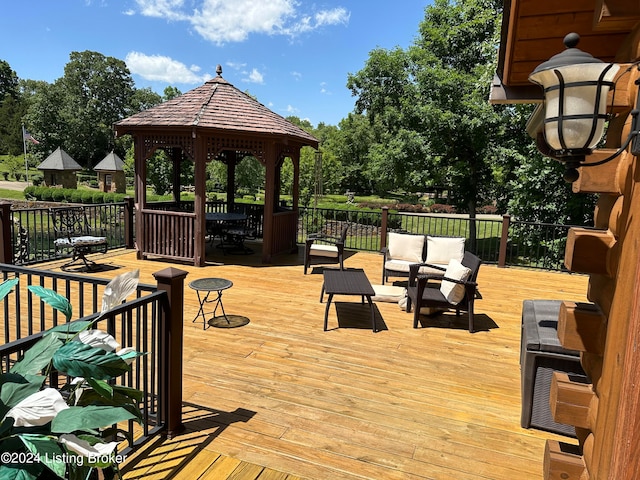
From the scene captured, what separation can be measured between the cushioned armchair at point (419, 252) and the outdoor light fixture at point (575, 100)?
190 inches

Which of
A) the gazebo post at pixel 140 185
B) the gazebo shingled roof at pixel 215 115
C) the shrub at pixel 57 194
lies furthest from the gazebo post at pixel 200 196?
the shrub at pixel 57 194

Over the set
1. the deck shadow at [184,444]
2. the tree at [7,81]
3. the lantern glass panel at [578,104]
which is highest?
the tree at [7,81]

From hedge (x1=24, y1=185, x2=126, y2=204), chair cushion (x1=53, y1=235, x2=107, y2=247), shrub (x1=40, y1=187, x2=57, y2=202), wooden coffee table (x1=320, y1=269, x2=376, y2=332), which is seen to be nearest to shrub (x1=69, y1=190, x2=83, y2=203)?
hedge (x1=24, y1=185, x2=126, y2=204)

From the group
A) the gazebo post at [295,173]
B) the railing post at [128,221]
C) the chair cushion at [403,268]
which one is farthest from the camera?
the gazebo post at [295,173]

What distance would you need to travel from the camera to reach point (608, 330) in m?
1.65

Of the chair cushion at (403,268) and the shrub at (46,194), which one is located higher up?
the shrub at (46,194)

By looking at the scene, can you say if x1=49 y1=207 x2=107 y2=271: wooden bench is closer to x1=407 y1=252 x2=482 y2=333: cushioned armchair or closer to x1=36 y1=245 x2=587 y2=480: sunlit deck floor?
x1=36 y1=245 x2=587 y2=480: sunlit deck floor

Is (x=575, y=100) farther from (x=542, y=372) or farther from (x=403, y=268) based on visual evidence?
(x=403, y=268)

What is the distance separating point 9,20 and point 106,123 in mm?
14561

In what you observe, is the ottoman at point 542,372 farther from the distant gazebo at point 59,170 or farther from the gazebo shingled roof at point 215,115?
the distant gazebo at point 59,170

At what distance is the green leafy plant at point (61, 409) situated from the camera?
1142mm

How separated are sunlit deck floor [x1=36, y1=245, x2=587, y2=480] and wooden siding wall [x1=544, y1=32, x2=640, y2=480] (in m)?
0.85

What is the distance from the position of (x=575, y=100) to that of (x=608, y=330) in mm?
928

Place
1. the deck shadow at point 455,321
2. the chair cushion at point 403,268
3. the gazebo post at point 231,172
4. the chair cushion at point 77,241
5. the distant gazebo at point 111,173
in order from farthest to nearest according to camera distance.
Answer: the distant gazebo at point 111,173 → the gazebo post at point 231,172 → the chair cushion at point 77,241 → the chair cushion at point 403,268 → the deck shadow at point 455,321
